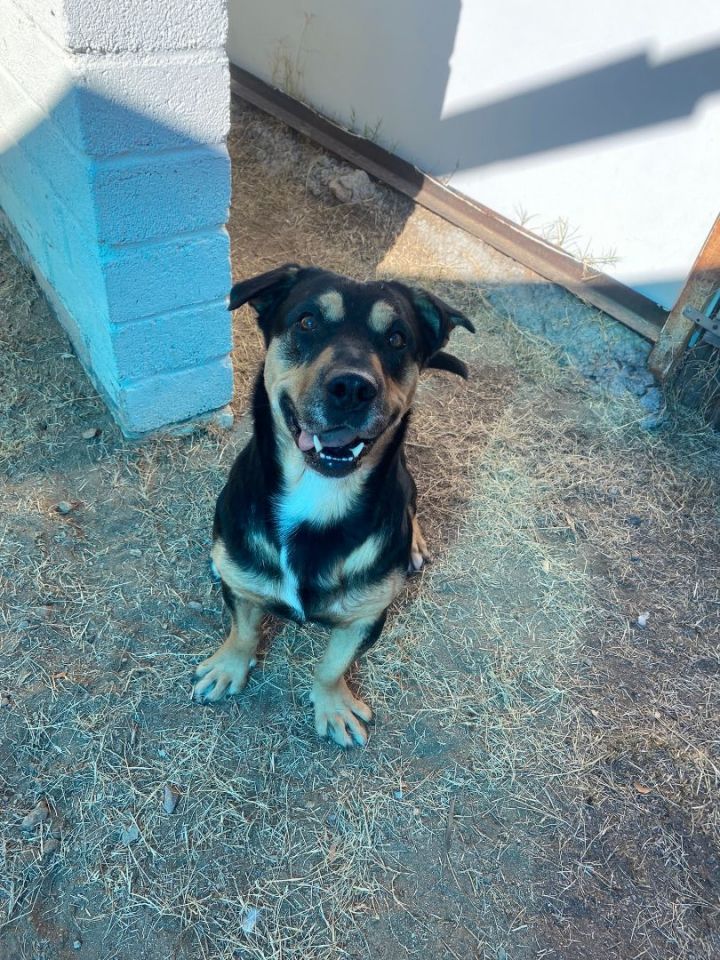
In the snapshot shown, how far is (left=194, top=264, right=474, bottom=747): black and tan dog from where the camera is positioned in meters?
2.23

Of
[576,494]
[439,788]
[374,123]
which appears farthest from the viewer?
[374,123]

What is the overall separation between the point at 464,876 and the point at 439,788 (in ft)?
1.06

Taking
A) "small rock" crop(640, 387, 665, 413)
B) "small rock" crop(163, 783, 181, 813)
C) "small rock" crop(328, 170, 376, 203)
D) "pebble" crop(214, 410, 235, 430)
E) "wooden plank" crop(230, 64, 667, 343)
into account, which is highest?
"wooden plank" crop(230, 64, 667, 343)

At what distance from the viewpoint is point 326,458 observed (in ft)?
7.32

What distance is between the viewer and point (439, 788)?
9.05ft

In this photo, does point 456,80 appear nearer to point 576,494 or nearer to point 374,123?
point 374,123

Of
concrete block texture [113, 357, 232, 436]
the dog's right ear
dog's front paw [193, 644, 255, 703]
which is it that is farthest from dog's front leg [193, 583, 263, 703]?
concrete block texture [113, 357, 232, 436]

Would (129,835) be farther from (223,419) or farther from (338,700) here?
(223,419)

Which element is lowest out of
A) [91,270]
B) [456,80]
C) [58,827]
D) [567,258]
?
[58,827]

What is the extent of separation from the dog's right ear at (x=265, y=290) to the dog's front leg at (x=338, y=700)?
1.25 meters

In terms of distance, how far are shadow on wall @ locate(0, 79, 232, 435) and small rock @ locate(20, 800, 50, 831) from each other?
1921 millimetres

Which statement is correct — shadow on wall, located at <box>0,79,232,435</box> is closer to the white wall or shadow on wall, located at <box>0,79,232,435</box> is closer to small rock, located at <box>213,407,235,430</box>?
small rock, located at <box>213,407,235,430</box>

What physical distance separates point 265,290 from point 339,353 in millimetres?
483

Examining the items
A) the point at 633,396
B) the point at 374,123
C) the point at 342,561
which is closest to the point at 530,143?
the point at 374,123
